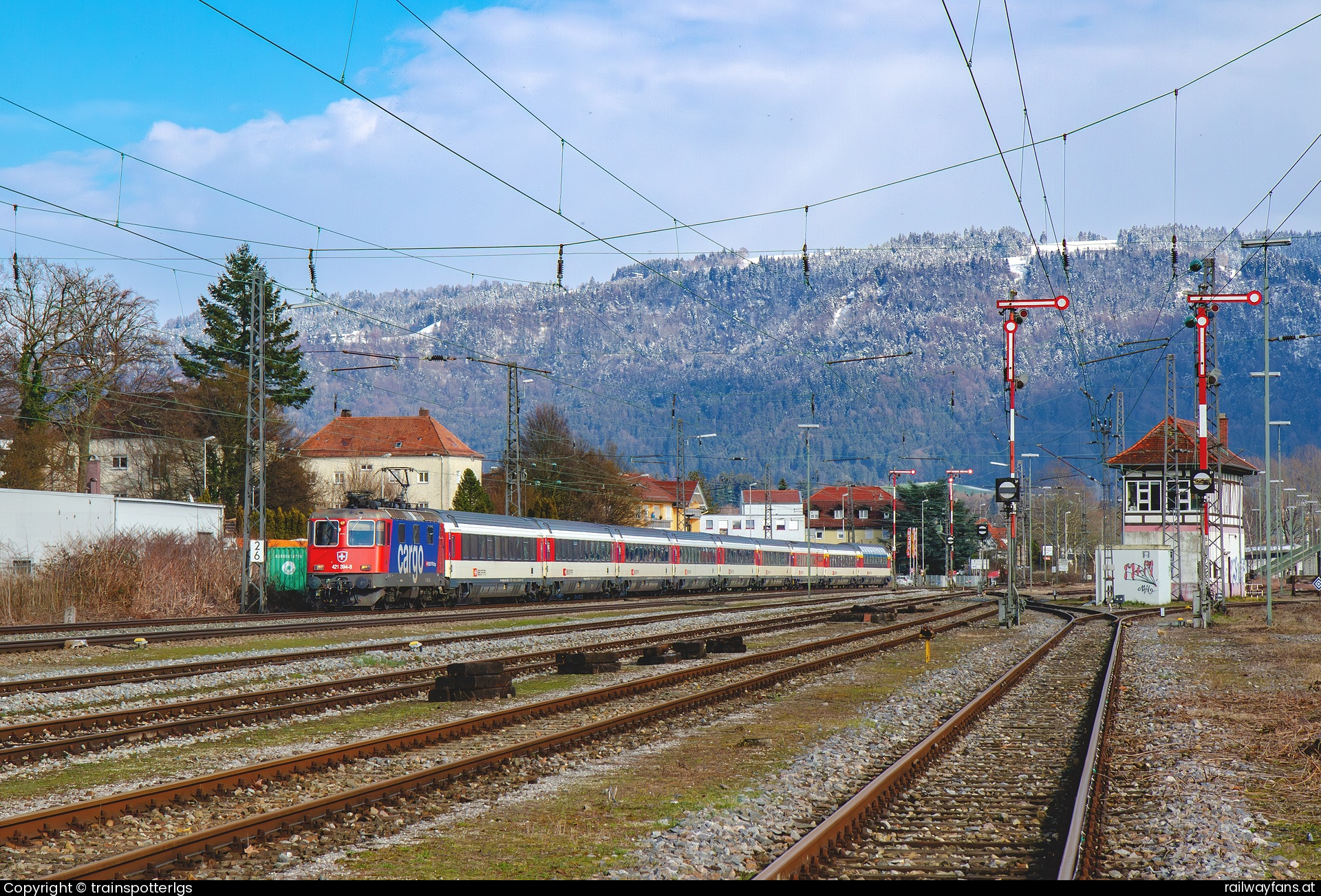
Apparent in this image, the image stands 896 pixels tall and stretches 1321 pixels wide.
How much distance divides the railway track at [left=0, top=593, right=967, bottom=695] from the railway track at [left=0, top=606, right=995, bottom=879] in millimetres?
6837

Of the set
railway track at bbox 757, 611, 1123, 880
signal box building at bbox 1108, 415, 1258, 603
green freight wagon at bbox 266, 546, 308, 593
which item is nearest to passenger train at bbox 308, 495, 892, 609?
green freight wagon at bbox 266, 546, 308, 593

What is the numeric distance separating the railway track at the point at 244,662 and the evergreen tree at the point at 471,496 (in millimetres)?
51668

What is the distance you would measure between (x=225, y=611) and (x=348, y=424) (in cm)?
7266

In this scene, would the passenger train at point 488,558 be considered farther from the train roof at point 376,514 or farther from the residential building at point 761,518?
the residential building at point 761,518

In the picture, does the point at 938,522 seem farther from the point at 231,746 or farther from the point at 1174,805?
the point at 1174,805

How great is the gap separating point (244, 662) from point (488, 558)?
75.5 ft

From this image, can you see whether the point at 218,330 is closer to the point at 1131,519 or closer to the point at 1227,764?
the point at 1131,519

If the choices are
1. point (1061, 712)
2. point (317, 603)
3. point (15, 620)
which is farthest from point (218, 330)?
point (1061, 712)

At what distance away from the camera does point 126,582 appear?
3469 cm

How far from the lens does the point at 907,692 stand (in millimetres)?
17859

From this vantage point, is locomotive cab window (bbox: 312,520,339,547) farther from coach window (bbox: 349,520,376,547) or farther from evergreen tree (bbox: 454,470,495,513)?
evergreen tree (bbox: 454,470,495,513)

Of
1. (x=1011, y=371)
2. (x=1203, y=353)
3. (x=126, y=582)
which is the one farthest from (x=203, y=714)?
(x=1203, y=353)

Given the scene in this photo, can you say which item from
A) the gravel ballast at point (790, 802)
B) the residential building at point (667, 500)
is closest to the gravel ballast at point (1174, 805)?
the gravel ballast at point (790, 802)

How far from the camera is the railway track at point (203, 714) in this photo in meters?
12.3
